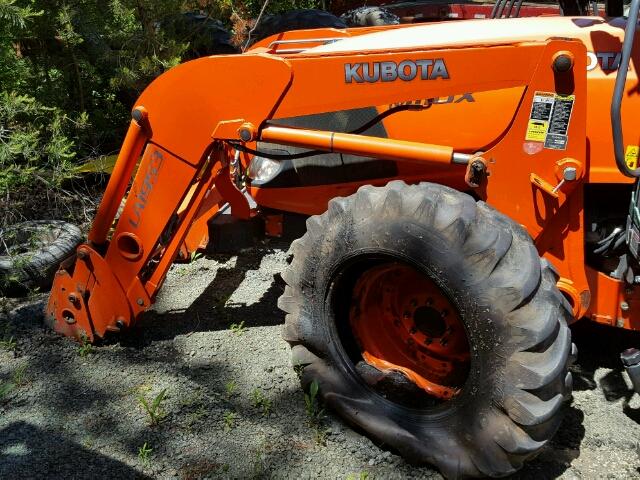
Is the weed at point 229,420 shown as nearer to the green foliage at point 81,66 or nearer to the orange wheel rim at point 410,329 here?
the orange wheel rim at point 410,329

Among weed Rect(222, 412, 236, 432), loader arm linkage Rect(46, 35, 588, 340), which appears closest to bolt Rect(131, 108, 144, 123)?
loader arm linkage Rect(46, 35, 588, 340)

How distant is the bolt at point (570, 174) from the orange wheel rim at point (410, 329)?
0.71 meters

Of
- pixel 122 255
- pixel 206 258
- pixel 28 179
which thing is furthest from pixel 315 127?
pixel 28 179

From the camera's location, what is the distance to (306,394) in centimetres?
295

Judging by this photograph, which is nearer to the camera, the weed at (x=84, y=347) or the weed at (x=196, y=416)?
the weed at (x=196, y=416)

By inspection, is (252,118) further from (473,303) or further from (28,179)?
(28,179)

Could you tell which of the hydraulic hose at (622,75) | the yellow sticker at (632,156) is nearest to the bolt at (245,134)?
the hydraulic hose at (622,75)

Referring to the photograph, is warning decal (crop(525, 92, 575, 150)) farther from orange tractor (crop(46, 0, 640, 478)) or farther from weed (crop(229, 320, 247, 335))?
weed (crop(229, 320, 247, 335))

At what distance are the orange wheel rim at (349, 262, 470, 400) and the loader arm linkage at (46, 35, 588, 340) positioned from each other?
511 mm

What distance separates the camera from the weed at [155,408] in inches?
115

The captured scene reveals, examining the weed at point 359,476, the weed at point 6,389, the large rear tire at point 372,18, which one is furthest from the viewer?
the large rear tire at point 372,18

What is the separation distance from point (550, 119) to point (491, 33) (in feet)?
2.24

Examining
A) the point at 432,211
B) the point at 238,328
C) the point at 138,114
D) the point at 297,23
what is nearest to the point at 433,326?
the point at 432,211

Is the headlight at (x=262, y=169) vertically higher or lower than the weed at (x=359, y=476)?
higher
